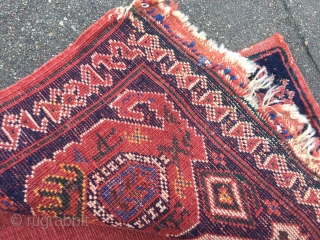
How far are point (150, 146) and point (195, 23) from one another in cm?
63

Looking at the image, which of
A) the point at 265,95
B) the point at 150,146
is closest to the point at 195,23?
the point at 265,95

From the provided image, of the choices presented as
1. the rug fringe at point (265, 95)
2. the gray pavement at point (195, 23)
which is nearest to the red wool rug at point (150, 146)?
the rug fringe at point (265, 95)

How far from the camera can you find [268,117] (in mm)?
1139

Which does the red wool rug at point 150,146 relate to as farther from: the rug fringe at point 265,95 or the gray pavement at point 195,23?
the gray pavement at point 195,23

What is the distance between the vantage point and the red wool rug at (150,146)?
0.90 meters

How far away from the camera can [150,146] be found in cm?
98

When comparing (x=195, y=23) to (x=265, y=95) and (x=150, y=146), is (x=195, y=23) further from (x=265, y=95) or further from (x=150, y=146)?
(x=150, y=146)

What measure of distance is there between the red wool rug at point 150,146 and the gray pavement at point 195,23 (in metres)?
0.27

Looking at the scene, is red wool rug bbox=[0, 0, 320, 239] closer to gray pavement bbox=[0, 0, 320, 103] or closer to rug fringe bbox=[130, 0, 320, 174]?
rug fringe bbox=[130, 0, 320, 174]

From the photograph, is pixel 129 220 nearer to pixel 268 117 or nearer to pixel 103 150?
pixel 103 150

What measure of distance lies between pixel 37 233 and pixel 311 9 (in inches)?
50.2

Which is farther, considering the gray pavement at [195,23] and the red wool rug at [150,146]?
the gray pavement at [195,23]

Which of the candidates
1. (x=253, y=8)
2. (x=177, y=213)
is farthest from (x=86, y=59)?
(x=253, y=8)

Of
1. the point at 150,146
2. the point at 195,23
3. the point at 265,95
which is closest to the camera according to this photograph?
the point at 150,146
